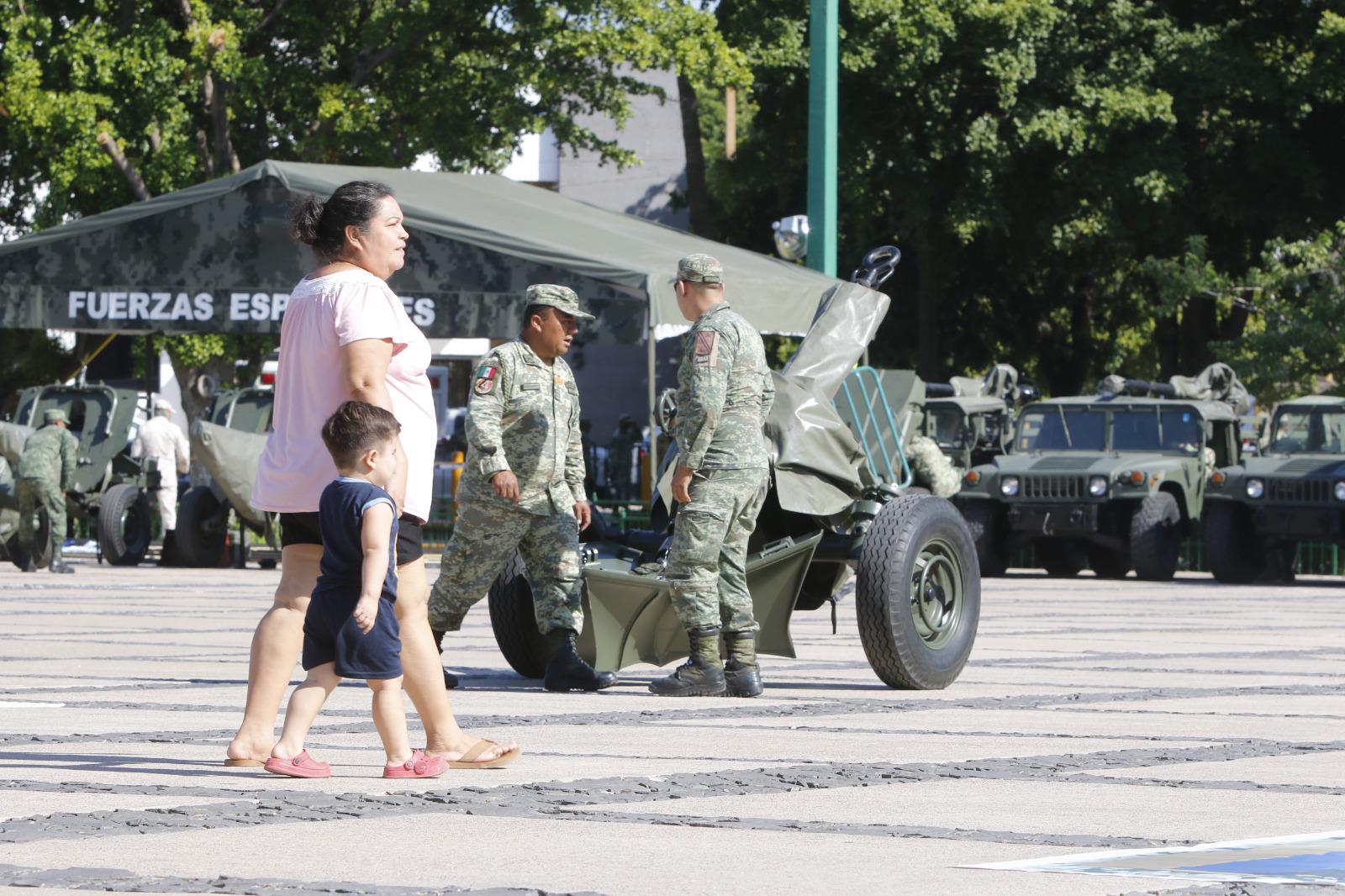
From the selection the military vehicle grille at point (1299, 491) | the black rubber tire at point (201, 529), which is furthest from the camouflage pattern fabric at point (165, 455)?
the military vehicle grille at point (1299, 491)

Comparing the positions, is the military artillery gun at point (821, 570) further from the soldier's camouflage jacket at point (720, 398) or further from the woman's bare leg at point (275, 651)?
the woman's bare leg at point (275, 651)

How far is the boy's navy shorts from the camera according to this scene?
6504 millimetres

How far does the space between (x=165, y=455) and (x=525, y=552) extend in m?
14.5

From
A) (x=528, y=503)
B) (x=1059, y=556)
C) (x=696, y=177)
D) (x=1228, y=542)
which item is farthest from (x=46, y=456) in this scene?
(x=696, y=177)

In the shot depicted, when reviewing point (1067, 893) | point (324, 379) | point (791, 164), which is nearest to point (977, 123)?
point (791, 164)

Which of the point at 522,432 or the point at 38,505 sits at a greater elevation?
the point at 522,432

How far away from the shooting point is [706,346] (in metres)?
9.59

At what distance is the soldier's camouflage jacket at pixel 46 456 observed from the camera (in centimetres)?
2116

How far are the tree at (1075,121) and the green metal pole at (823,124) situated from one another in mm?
12192

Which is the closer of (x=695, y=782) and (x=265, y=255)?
(x=695, y=782)

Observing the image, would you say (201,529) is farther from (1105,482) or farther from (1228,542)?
(1228,542)

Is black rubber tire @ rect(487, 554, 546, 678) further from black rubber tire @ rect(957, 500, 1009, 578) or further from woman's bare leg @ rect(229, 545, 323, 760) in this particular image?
black rubber tire @ rect(957, 500, 1009, 578)

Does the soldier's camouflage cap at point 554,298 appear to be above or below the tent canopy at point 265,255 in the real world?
below

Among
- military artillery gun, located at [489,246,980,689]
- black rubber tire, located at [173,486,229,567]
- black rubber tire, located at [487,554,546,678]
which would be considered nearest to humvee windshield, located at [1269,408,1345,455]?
black rubber tire, located at [173,486,229,567]
